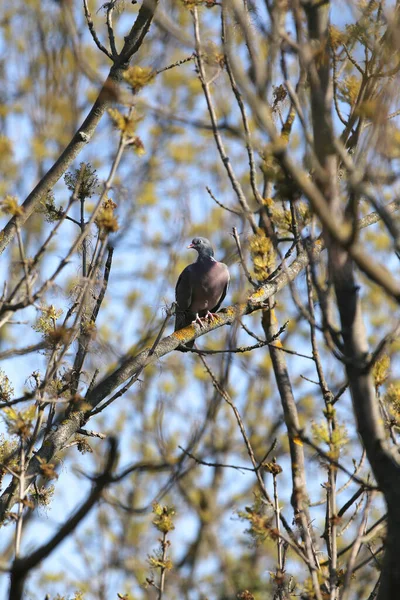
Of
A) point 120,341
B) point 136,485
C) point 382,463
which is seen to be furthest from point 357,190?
point 136,485

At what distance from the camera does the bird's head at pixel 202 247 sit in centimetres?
693

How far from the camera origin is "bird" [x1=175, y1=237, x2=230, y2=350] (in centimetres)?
637

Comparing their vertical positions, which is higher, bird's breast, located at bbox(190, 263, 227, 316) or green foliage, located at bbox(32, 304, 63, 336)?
bird's breast, located at bbox(190, 263, 227, 316)

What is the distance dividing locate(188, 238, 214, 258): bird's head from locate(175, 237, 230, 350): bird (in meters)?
0.15

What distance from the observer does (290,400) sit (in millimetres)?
3480

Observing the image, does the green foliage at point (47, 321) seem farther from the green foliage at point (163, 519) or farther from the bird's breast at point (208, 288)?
the bird's breast at point (208, 288)

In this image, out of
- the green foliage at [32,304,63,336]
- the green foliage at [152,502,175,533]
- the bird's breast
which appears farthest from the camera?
the bird's breast

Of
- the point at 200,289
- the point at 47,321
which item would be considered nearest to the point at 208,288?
the point at 200,289

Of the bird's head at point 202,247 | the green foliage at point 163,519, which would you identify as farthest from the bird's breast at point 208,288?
the green foliage at point 163,519

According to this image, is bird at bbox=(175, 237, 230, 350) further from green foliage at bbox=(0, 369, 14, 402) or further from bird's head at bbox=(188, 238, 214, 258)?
green foliage at bbox=(0, 369, 14, 402)

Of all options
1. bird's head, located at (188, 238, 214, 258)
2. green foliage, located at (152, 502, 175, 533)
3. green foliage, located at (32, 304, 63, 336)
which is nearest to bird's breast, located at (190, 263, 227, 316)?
bird's head, located at (188, 238, 214, 258)

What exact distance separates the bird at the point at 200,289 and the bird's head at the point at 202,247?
0.48 ft

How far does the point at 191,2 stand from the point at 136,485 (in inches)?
366

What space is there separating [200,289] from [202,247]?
2.30 ft
